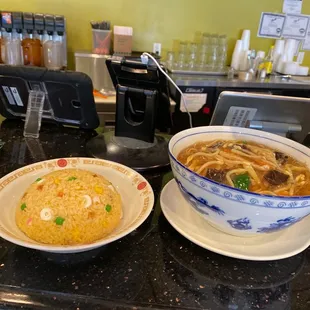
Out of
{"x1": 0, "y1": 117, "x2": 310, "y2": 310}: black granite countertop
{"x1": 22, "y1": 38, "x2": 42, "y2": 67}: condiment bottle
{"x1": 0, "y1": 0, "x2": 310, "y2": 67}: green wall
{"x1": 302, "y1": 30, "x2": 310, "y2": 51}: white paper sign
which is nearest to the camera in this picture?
{"x1": 0, "y1": 117, "x2": 310, "y2": 310}: black granite countertop

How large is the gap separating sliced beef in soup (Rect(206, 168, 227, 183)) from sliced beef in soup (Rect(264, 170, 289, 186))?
9cm

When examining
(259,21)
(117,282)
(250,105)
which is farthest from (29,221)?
(259,21)

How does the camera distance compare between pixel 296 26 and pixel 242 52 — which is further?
pixel 296 26

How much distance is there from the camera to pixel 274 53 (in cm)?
297

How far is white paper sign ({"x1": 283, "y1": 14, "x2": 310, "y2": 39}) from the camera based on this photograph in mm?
2938

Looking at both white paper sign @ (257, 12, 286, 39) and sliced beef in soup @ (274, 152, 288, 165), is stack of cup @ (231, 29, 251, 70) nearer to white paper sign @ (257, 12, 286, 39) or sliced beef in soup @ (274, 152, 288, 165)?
white paper sign @ (257, 12, 286, 39)

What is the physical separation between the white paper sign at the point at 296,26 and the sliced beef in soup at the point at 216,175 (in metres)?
2.87

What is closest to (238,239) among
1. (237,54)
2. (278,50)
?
(237,54)

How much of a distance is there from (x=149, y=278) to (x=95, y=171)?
31 centimetres

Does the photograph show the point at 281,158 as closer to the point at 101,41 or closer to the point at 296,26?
the point at 101,41

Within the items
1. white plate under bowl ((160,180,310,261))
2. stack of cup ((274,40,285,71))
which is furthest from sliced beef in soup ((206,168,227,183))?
stack of cup ((274,40,285,71))

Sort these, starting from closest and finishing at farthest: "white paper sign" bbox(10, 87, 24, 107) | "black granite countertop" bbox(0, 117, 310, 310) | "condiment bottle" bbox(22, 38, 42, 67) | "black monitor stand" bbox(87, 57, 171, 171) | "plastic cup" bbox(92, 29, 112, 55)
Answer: "black granite countertop" bbox(0, 117, 310, 310), "black monitor stand" bbox(87, 57, 171, 171), "white paper sign" bbox(10, 87, 24, 107), "condiment bottle" bbox(22, 38, 42, 67), "plastic cup" bbox(92, 29, 112, 55)

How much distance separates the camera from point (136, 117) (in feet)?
3.33

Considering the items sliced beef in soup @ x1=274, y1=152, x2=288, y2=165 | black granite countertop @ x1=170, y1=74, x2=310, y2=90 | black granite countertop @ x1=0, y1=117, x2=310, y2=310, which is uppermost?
sliced beef in soup @ x1=274, y1=152, x2=288, y2=165
